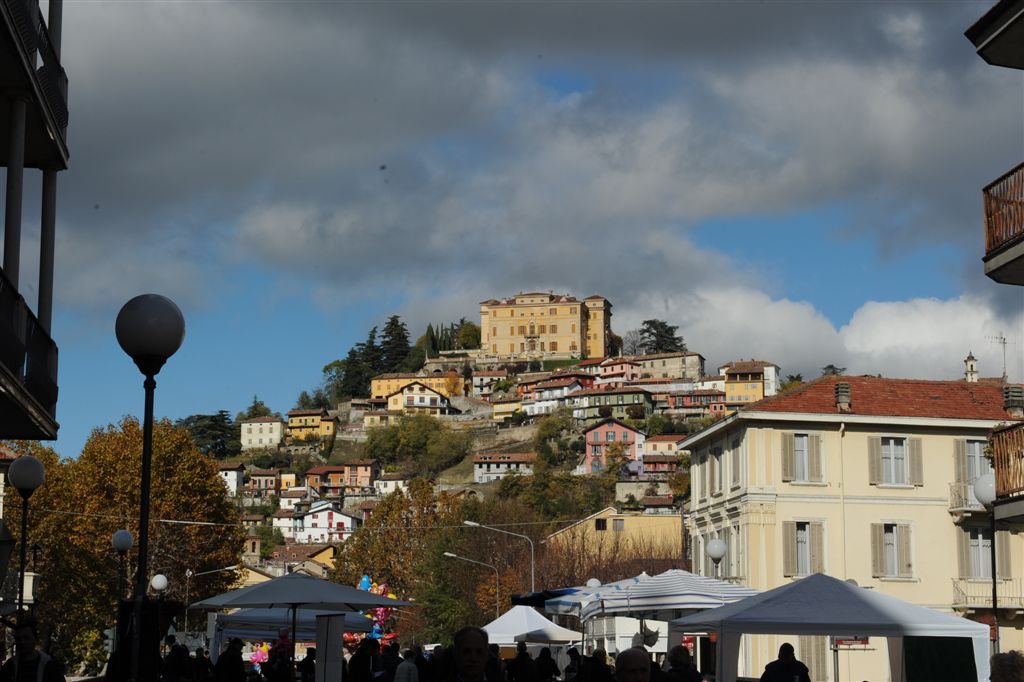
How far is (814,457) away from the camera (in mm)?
45656

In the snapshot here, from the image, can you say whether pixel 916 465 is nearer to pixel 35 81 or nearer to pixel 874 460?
pixel 874 460

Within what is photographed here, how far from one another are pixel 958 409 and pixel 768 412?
655 centimetres

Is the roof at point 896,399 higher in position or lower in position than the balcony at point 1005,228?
higher

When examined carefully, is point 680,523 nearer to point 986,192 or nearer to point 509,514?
point 509,514

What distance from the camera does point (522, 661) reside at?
2027 cm

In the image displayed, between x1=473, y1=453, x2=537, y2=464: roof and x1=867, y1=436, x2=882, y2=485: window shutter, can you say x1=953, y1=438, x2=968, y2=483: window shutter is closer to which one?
x1=867, y1=436, x2=882, y2=485: window shutter

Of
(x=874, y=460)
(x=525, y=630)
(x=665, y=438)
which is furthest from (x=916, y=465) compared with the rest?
(x=665, y=438)

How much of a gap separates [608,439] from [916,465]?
136247 millimetres

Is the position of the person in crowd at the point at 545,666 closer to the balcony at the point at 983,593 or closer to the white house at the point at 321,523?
the balcony at the point at 983,593

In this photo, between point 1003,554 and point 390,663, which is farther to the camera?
point 1003,554

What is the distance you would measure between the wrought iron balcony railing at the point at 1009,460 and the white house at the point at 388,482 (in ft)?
565

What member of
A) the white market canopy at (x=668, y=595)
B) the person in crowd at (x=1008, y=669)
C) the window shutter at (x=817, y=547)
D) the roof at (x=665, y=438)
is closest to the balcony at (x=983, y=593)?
the window shutter at (x=817, y=547)

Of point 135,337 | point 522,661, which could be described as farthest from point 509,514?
point 135,337

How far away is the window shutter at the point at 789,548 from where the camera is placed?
44406 mm
